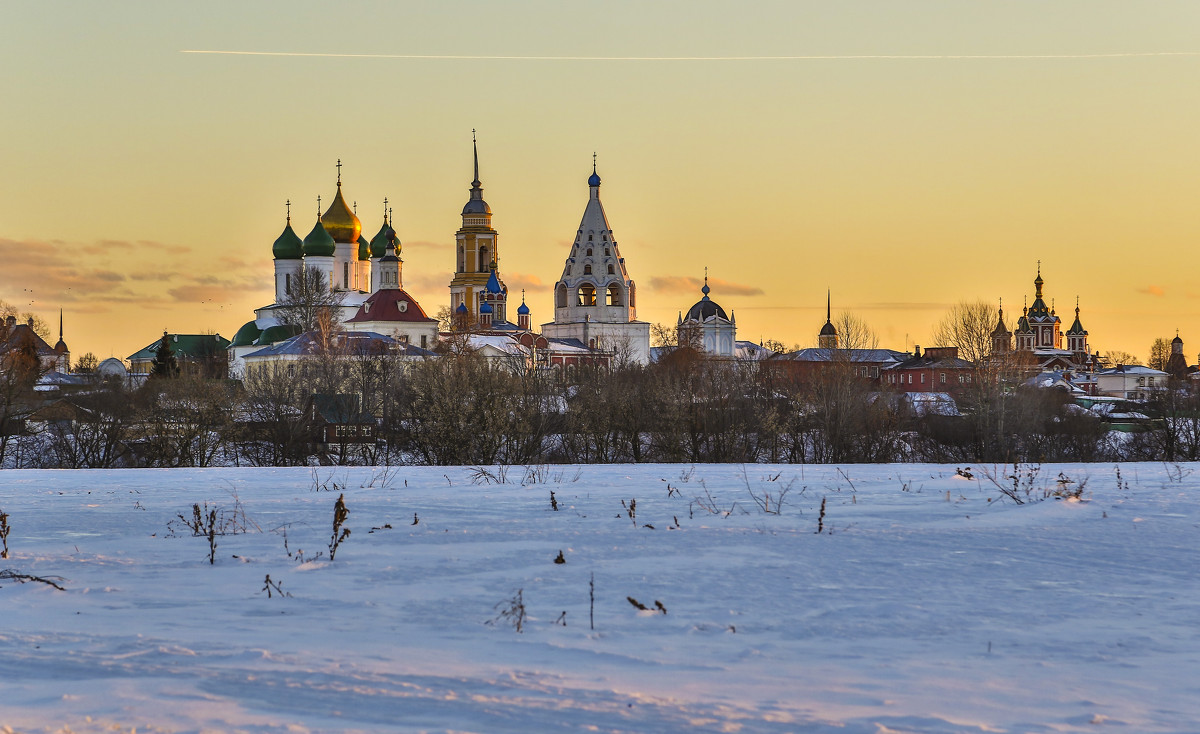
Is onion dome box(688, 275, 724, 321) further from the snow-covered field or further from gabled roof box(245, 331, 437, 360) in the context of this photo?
the snow-covered field

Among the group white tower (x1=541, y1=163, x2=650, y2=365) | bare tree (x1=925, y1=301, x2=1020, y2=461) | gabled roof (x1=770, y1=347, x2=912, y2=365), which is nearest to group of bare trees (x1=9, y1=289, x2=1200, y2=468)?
bare tree (x1=925, y1=301, x2=1020, y2=461)

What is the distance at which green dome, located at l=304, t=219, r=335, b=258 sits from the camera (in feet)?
239

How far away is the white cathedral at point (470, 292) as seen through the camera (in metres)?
67.9

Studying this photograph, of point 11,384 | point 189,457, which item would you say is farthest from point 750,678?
point 11,384

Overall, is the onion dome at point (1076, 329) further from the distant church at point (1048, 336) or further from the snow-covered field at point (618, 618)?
the snow-covered field at point (618, 618)

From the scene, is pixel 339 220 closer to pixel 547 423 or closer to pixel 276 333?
pixel 276 333

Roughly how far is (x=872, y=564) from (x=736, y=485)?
3.99 meters

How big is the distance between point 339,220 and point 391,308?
38.6 ft

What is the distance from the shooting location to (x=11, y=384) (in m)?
33.5

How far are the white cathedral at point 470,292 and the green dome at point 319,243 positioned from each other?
0.19ft

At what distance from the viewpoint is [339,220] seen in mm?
76625

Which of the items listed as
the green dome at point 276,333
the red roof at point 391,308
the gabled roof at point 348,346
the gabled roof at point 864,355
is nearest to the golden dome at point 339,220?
the red roof at point 391,308

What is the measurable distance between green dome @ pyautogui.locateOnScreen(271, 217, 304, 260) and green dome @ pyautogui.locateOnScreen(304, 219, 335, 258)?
1.43 feet

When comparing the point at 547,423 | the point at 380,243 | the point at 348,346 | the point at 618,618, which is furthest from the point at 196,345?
the point at 618,618
